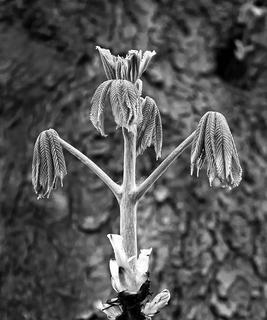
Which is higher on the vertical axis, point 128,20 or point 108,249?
point 128,20

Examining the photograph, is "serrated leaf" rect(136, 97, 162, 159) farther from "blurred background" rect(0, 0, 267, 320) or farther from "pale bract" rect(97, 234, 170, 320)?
"blurred background" rect(0, 0, 267, 320)

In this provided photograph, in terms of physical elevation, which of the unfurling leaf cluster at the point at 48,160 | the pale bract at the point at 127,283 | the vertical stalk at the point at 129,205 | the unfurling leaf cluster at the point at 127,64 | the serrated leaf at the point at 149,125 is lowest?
the pale bract at the point at 127,283

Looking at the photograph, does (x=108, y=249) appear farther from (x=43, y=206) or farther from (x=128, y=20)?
(x=128, y=20)

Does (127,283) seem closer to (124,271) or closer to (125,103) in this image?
(124,271)

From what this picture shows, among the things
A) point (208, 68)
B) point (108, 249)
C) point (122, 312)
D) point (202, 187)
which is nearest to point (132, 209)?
point (122, 312)

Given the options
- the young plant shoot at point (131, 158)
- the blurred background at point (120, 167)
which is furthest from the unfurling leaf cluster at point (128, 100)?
the blurred background at point (120, 167)

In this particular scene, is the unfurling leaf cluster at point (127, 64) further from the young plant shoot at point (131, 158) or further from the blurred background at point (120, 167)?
the blurred background at point (120, 167)

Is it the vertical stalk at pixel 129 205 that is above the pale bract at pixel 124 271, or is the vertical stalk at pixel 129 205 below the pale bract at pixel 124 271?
above
